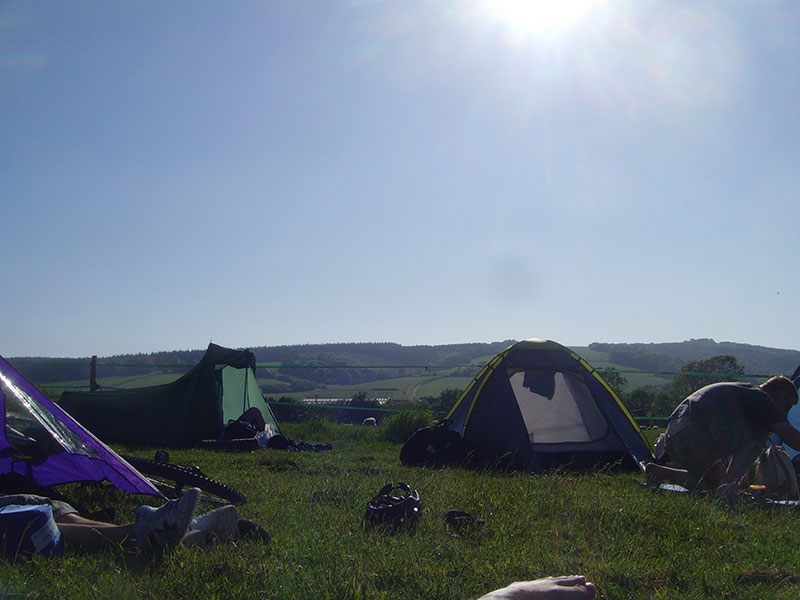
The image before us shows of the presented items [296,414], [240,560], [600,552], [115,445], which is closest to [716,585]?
[600,552]

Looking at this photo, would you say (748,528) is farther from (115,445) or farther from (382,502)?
(115,445)

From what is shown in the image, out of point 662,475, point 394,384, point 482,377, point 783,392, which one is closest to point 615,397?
point 482,377

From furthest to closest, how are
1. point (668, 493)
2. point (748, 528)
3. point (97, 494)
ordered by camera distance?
point (668, 493), point (97, 494), point (748, 528)

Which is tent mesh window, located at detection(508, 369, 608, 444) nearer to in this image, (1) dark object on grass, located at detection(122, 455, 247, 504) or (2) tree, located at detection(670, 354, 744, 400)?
(1) dark object on grass, located at detection(122, 455, 247, 504)

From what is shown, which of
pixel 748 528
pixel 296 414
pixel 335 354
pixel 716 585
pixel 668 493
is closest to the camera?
pixel 716 585

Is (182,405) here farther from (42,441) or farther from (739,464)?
(739,464)

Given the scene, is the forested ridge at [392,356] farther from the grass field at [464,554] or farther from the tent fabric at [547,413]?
the grass field at [464,554]

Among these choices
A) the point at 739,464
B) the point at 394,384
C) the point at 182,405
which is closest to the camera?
the point at 739,464

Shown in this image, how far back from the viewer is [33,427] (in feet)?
13.4

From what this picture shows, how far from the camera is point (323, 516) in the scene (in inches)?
166

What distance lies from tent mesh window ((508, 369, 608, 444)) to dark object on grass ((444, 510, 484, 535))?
439 cm

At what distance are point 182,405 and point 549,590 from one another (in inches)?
330

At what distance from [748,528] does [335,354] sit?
2481cm

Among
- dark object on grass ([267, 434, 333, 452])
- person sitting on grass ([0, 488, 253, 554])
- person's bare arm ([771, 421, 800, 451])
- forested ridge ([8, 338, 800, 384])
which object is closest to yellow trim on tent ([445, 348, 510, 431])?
dark object on grass ([267, 434, 333, 452])
